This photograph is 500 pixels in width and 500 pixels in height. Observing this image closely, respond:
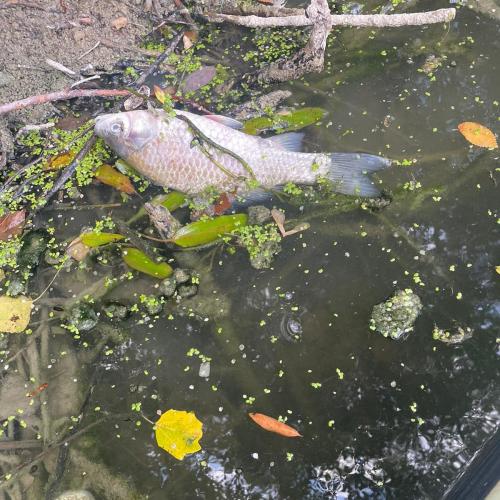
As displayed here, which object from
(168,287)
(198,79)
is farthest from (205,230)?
(198,79)

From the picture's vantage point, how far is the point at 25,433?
2863 millimetres

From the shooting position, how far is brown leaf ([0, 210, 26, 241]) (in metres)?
3.60

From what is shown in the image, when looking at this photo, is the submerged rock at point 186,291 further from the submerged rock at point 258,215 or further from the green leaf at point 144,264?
the submerged rock at point 258,215

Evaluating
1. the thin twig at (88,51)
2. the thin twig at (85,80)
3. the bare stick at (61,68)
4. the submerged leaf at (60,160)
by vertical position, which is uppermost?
the thin twig at (88,51)

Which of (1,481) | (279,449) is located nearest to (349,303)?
(279,449)

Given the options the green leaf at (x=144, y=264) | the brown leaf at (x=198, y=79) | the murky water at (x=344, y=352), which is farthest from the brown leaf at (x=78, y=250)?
the brown leaf at (x=198, y=79)

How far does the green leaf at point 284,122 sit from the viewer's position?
370cm

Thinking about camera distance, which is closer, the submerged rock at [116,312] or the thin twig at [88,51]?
the submerged rock at [116,312]

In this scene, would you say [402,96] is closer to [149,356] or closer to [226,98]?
[226,98]

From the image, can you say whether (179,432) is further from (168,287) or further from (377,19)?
(377,19)

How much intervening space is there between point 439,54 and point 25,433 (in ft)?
13.2

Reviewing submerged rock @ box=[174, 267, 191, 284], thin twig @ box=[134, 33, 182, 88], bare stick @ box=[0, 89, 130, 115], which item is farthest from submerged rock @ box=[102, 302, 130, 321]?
thin twig @ box=[134, 33, 182, 88]

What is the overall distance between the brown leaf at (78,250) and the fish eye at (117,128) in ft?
2.60

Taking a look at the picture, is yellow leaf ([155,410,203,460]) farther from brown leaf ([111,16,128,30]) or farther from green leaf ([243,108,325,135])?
brown leaf ([111,16,128,30])
